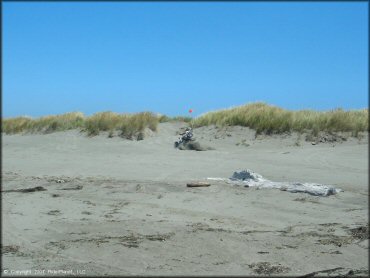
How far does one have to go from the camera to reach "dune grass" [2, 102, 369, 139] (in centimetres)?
1311

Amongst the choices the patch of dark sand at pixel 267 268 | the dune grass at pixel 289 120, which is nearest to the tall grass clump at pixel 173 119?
the dune grass at pixel 289 120

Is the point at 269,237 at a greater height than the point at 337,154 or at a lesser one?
lesser

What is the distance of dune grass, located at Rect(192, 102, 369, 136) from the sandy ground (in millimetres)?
990

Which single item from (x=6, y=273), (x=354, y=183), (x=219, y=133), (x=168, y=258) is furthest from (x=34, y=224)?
(x=219, y=133)

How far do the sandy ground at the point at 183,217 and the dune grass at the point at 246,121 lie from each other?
1191 millimetres

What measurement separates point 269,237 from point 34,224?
2764 mm

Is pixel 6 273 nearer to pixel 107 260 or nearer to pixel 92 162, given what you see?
pixel 107 260

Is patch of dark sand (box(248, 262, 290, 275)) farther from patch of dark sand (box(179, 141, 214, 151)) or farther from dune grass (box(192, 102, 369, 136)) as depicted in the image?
dune grass (box(192, 102, 369, 136))

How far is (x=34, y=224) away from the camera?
629 cm

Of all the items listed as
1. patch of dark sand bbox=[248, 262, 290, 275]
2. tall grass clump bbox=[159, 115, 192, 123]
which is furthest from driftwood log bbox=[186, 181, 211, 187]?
tall grass clump bbox=[159, 115, 192, 123]

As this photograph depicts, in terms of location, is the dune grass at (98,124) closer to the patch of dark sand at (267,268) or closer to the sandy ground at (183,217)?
the sandy ground at (183,217)

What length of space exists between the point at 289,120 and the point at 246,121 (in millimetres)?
1244

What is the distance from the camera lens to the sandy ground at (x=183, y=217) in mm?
5023

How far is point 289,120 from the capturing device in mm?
13555
